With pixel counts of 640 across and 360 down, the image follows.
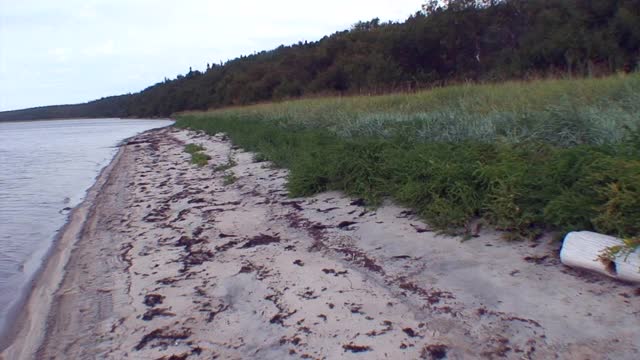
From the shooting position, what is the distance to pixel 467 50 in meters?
30.9

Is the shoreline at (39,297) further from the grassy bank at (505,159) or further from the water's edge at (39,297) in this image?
the grassy bank at (505,159)

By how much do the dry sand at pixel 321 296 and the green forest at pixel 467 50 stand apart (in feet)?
27.0

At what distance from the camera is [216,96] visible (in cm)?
6450

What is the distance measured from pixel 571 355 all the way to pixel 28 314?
440 cm

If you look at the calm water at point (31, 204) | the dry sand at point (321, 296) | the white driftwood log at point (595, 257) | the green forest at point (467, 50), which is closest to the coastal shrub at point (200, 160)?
the calm water at point (31, 204)

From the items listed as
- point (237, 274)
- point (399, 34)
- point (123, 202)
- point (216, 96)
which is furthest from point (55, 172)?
point (216, 96)

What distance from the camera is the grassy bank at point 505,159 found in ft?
15.5

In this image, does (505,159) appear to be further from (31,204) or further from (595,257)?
(31,204)

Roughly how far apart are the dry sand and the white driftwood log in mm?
88

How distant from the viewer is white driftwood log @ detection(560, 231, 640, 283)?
3983mm

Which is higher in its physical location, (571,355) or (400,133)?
(400,133)

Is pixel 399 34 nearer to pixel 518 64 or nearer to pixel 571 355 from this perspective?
pixel 518 64

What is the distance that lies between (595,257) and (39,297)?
4773 mm

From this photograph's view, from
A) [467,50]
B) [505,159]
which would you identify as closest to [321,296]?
[505,159]
